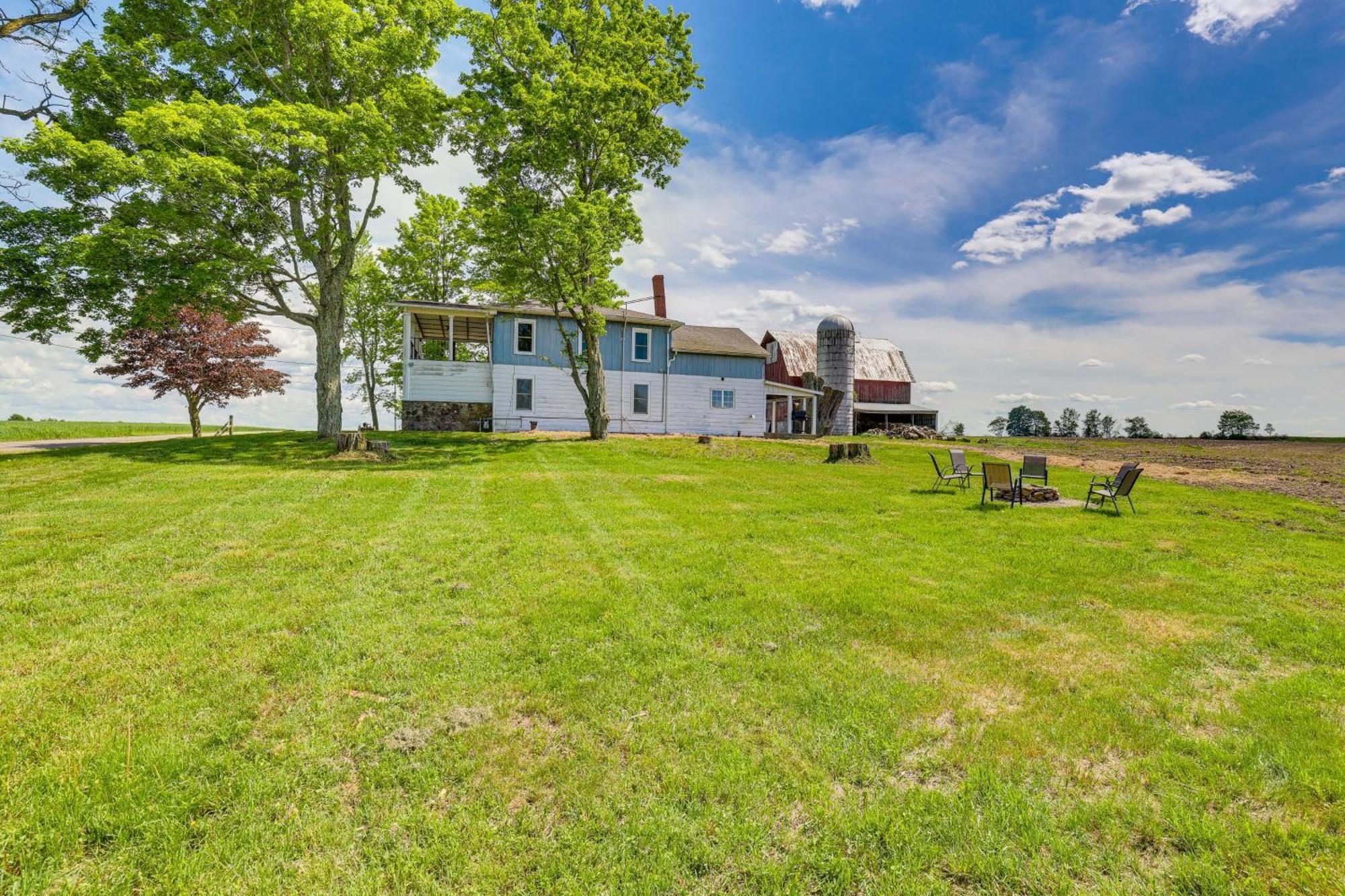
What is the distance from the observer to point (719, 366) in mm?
30625

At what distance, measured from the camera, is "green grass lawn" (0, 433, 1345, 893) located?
2441mm

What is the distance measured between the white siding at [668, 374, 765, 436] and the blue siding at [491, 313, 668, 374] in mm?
1770

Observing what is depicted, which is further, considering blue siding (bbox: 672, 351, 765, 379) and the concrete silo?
the concrete silo

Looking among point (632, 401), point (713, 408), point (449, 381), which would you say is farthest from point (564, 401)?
point (713, 408)

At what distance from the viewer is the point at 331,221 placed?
741 inches

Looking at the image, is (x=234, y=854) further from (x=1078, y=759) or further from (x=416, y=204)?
(x=416, y=204)

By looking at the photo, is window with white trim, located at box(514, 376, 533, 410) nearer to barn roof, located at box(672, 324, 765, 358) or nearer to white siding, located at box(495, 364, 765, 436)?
white siding, located at box(495, 364, 765, 436)

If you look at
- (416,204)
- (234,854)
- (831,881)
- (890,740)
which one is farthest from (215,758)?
(416,204)

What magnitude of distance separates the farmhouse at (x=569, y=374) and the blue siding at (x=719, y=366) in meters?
0.05

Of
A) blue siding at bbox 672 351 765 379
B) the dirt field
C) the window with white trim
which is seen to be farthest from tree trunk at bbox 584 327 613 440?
the dirt field

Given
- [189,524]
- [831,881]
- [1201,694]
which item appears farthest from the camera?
[189,524]

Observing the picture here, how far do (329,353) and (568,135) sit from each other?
465 inches

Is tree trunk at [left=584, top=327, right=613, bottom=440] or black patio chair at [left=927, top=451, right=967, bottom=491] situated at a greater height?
tree trunk at [left=584, top=327, right=613, bottom=440]

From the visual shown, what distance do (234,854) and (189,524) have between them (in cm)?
737
